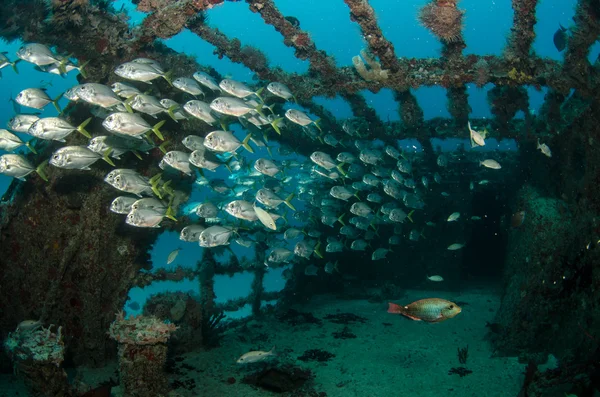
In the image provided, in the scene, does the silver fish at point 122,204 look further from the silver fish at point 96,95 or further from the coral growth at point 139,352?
the coral growth at point 139,352

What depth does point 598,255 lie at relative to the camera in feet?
18.0

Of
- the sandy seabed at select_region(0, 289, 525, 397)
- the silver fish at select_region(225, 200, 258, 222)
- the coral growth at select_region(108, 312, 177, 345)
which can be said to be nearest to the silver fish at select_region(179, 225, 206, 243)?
the silver fish at select_region(225, 200, 258, 222)

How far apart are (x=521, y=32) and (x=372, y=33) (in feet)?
8.28

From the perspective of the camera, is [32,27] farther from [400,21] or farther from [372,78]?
[400,21]

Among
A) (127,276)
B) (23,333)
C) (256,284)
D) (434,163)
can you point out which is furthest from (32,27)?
(434,163)

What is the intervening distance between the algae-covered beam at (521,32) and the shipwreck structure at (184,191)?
2 cm

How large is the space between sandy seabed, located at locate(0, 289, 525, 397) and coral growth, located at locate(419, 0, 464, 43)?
19.7ft

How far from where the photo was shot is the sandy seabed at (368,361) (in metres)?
5.79

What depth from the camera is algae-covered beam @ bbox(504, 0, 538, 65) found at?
18.6 ft

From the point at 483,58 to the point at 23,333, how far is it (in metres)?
8.91

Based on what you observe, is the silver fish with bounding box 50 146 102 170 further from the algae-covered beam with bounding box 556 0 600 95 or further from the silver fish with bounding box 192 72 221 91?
the algae-covered beam with bounding box 556 0 600 95

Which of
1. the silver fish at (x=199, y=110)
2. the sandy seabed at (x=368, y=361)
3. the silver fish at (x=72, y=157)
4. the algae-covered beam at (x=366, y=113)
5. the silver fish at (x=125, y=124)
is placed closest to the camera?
the silver fish at (x=72, y=157)

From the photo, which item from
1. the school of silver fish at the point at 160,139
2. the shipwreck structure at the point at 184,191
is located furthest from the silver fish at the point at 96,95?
the shipwreck structure at the point at 184,191

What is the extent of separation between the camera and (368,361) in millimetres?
6969
